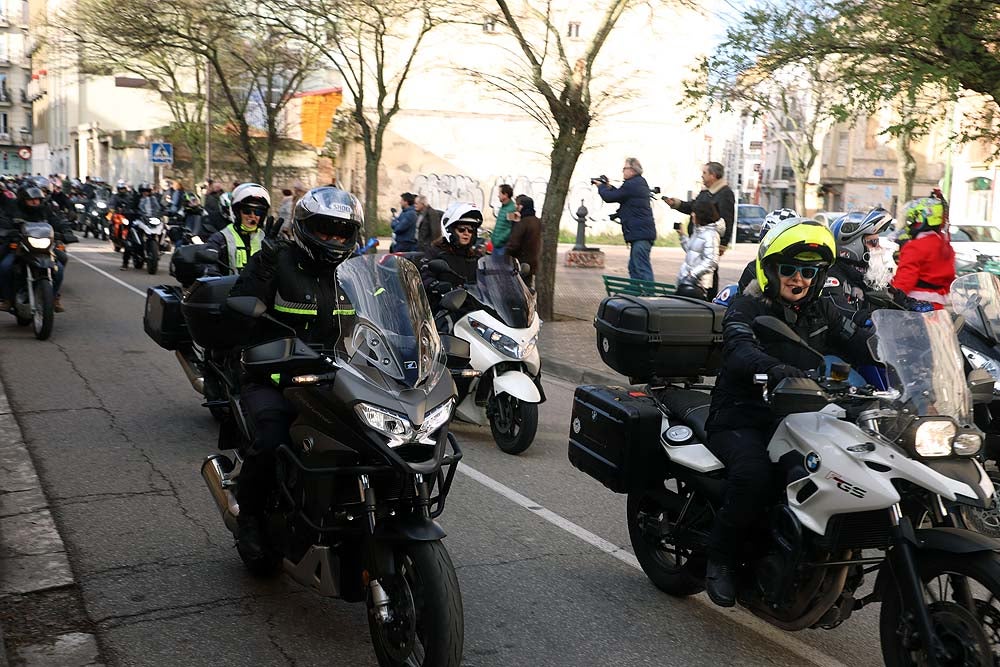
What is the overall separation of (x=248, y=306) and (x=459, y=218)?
5046 mm

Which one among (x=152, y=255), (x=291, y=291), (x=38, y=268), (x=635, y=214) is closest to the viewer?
(x=291, y=291)

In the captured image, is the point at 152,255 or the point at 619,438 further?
the point at 152,255

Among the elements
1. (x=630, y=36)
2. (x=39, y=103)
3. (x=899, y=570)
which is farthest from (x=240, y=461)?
(x=39, y=103)

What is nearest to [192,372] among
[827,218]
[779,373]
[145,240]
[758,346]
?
[758,346]

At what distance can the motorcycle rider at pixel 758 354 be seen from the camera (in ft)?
13.8

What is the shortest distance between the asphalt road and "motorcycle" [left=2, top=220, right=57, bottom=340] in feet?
12.1

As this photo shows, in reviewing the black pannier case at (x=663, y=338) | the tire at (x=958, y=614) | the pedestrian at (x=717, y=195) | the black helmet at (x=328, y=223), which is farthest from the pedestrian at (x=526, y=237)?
the tire at (x=958, y=614)

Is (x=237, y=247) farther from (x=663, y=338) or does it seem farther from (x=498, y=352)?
(x=663, y=338)

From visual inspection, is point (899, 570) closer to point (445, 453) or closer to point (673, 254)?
point (445, 453)

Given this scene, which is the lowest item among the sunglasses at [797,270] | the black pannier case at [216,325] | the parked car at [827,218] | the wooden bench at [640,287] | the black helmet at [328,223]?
the wooden bench at [640,287]

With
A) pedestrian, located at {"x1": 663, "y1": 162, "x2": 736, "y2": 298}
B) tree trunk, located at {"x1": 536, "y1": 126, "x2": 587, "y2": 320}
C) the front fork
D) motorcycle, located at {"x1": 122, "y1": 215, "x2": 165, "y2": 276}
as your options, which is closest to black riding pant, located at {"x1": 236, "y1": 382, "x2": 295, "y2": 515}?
the front fork

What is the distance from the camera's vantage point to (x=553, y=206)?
16.3m

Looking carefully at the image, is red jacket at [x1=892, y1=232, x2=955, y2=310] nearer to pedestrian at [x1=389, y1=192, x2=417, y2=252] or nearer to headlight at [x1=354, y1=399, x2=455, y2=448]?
headlight at [x1=354, y1=399, x2=455, y2=448]

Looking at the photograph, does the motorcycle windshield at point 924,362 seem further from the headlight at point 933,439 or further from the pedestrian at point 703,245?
the pedestrian at point 703,245
